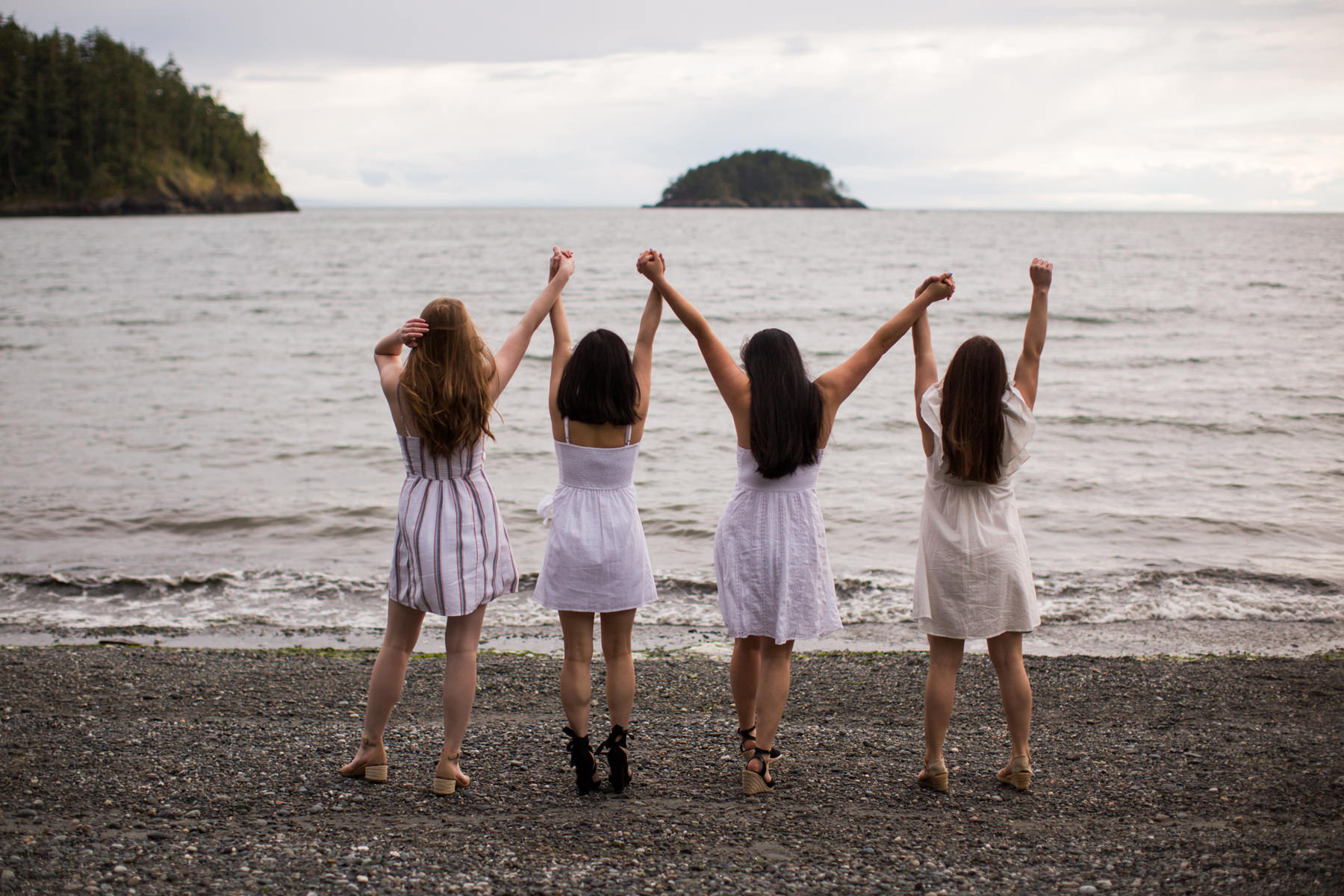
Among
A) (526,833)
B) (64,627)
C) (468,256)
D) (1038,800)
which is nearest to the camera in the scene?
(526,833)

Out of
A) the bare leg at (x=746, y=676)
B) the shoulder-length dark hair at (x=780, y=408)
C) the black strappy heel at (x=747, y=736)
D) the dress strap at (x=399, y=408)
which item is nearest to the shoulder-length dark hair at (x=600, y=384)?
the shoulder-length dark hair at (x=780, y=408)

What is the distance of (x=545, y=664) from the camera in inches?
248

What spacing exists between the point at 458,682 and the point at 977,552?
2.26 m

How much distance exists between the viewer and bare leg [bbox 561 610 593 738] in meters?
3.88

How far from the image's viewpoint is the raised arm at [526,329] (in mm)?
3926

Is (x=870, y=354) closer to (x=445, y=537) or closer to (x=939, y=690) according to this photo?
(x=939, y=690)

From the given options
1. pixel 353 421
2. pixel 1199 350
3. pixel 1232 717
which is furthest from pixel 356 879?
pixel 1199 350

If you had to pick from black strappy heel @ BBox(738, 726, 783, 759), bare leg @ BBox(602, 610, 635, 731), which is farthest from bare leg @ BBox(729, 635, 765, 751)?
bare leg @ BBox(602, 610, 635, 731)

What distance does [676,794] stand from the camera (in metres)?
4.05

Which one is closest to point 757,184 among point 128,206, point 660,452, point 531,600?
point 128,206

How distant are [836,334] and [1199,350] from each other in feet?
30.5

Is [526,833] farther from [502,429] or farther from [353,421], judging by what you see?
[353,421]

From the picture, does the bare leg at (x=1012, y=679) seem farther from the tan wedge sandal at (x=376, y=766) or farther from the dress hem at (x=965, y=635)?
the tan wedge sandal at (x=376, y=766)

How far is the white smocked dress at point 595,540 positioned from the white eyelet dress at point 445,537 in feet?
0.74
